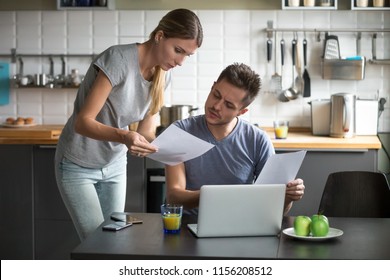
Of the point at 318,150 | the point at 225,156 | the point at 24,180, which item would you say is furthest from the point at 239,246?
the point at 24,180

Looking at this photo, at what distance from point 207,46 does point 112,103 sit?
2.07 metres

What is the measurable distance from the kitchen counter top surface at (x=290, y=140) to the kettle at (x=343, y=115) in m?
0.07

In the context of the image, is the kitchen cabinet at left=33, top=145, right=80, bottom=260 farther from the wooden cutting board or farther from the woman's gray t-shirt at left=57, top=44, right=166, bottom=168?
the woman's gray t-shirt at left=57, top=44, right=166, bottom=168

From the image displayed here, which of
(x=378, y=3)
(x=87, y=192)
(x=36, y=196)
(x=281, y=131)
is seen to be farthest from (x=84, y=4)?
(x=87, y=192)

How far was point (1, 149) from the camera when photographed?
4625 mm

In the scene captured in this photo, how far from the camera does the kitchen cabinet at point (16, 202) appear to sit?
461 centimetres

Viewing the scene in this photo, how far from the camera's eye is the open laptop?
2363 millimetres

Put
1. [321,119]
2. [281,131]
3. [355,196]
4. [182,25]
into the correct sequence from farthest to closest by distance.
Result: [321,119] → [281,131] → [355,196] → [182,25]

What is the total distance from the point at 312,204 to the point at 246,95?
5.88 ft

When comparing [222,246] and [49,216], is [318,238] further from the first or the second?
[49,216]

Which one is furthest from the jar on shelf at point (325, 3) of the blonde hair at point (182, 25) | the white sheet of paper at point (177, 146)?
the white sheet of paper at point (177, 146)

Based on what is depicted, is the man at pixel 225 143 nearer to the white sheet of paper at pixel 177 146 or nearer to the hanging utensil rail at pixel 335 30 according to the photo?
the white sheet of paper at pixel 177 146

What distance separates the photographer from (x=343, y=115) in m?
4.68

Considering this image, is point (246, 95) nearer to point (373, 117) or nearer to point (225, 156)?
point (225, 156)
